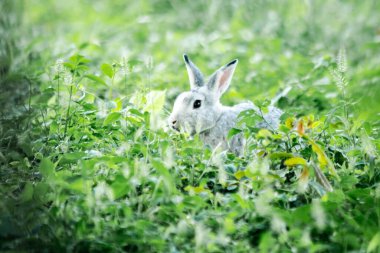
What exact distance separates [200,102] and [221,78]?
285mm

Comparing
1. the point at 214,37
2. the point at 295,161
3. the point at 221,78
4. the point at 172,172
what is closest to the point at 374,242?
the point at 295,161

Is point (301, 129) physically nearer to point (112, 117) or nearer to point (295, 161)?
point (295, 161)

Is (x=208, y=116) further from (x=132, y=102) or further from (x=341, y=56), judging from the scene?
(x=341, y=56)

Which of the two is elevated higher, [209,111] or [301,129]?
[209,111]

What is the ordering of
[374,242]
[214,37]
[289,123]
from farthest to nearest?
[214,37], [289,123], [374,242]

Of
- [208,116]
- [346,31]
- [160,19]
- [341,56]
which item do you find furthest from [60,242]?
[160,19]

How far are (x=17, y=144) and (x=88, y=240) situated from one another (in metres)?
1.08

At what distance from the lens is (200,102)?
496 centimetres

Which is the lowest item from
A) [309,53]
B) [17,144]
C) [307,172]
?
[307,172]

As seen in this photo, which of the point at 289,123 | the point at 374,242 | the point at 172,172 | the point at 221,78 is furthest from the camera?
the point at 221,78

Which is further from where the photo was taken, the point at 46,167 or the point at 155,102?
the point at 155,102

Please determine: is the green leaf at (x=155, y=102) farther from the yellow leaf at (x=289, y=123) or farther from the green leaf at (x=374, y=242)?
the green leaf at (x=374, y=242)

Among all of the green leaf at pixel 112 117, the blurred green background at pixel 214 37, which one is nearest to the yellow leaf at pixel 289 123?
the green leaf at pixel 112 117

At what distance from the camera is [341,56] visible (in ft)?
11.4
